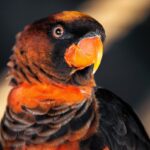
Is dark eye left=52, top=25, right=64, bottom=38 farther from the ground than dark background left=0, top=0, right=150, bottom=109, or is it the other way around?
dark eye left=52, top=25, right=64, bottom=38

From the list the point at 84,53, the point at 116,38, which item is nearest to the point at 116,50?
the point at 116,38

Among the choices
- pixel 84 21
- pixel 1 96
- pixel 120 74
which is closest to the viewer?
pixel 84 21

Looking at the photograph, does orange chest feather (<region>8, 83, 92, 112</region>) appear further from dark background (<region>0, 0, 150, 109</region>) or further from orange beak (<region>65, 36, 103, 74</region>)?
dark background (<region>0, 0, 150, 109</region>)

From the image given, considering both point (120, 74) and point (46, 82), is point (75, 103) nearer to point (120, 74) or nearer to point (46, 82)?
point (46, 82)

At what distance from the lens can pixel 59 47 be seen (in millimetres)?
2779

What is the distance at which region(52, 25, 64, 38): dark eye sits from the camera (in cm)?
274

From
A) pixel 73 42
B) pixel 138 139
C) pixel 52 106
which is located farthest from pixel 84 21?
pixel 138 139

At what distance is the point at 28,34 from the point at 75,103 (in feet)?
1.52

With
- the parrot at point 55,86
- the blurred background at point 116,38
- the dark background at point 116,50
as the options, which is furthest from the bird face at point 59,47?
the dark background at point 116,50

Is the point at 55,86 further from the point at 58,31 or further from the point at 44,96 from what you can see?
the point at 58,31

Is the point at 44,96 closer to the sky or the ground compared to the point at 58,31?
closer to the ground

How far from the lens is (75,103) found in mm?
2766

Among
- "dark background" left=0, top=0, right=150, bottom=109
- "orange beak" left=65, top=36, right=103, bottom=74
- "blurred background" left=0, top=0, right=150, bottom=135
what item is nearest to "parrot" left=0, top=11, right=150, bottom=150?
"orange beak" left=65, top=36, right=103, bottom=74

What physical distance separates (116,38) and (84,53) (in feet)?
8.54
